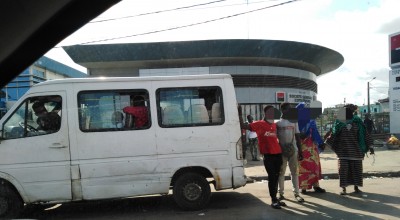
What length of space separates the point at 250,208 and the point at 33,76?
33.0 feet

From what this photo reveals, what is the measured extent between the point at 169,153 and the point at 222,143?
2.94 feet

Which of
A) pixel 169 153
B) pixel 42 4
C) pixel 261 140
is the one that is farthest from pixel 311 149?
pixel 42 4

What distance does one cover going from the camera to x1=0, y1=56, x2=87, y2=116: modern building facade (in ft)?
46.2

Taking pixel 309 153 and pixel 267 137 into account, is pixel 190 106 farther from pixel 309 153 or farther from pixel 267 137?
pixel 309 153

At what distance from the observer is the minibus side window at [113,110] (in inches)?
281

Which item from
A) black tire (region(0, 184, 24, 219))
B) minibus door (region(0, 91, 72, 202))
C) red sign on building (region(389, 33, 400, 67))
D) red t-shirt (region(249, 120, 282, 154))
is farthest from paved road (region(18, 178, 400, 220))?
red sign on building (region(389, 33, 400, 67))

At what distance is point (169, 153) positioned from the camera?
7195 millimetres

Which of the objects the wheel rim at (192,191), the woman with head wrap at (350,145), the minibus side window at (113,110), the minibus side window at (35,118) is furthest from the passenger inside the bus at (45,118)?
the woman with head wrap at (350,145)

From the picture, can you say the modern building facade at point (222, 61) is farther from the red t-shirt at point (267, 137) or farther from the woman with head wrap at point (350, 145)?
the red t-shirt at point (267, 137)

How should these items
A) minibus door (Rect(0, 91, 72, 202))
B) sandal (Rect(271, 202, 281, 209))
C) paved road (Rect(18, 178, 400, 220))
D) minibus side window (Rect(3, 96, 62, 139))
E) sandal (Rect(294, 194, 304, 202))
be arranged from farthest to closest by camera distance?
sandal (Rect(294, 194, 304, 202)) → sandal (Rect(271, 202, 281, 209)) → minibus side window (Rect(3, 96, 62, 139)) → minibus door (Rect(0, 91, 72, 202)) → paved road (Rect(18, 178, 400, 220))

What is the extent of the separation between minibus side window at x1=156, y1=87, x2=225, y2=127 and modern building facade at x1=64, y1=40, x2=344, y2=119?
1613cm

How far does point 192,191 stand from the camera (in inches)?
286

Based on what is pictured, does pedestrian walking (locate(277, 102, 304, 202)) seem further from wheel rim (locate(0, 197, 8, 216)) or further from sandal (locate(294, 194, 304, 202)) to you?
wheel rim (locate(0, 197, 8, 216))

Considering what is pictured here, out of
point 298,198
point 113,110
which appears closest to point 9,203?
point 113,110
